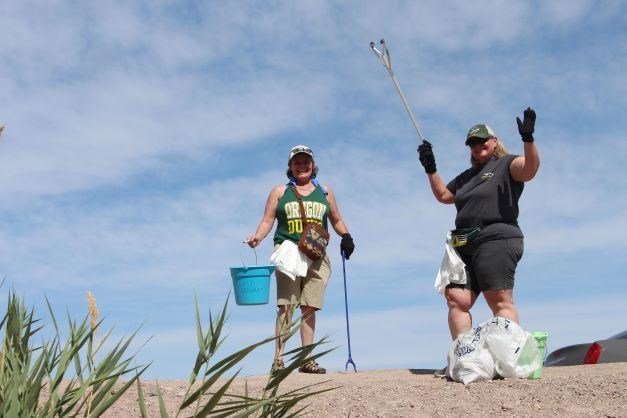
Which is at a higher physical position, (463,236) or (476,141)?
(476,141)

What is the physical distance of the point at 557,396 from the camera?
539 centimetres

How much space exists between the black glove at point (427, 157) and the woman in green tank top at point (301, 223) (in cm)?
102

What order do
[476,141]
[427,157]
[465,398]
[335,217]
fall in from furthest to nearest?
[335,217] → [427,157] → [476,141] → [465,398]

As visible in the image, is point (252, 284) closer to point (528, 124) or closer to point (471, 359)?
point (471, 359)

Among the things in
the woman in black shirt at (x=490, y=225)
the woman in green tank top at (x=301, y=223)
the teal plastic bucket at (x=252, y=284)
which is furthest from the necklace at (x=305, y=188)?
the woman in black shirt at (x=490, y=225)

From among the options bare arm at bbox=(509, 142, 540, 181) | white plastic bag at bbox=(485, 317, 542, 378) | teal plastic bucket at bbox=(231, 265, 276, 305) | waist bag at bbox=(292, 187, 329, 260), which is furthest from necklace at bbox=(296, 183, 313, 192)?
white plastic bag at bbox=(485, 317, 542, 378)

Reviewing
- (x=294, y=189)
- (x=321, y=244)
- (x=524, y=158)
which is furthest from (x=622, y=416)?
(x=294, y=189)

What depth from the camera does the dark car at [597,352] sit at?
281 inches

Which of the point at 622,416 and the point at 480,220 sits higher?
the point at 480,220

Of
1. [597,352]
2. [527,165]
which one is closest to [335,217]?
[527,165]

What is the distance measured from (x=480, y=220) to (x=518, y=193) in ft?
1.25

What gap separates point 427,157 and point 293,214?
4.15 ft

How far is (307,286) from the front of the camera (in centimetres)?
697

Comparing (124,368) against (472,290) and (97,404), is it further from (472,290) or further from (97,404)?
(472,290)
